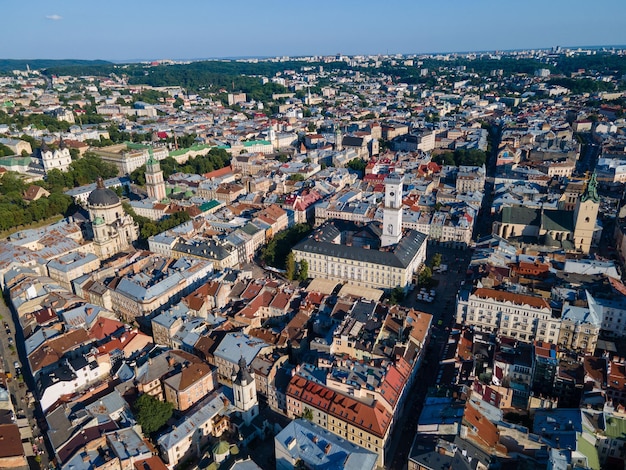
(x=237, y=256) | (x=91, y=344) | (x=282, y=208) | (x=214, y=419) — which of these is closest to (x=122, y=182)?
(x=282, y=208)

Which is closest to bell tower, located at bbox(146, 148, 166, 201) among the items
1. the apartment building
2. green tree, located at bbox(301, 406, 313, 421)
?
the apartment building

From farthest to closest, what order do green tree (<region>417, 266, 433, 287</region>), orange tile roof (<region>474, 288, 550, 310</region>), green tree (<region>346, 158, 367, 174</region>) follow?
1. green tree (<region>346, 158, 367, 174</region>)
2. green tree (<region>417, 266, 433, 287</region>)
3. orange tile roof (<region>474, 288, 550, 310</region>)

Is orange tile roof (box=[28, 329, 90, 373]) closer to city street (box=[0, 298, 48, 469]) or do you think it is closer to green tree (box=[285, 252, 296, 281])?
city street (box=[0, 298, 48, 469])

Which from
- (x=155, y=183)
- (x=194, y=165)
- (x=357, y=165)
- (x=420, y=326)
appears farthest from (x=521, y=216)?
(x=194, y=165)

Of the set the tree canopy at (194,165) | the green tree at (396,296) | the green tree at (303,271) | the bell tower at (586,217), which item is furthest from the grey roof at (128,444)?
the tree canopy at (194,165)

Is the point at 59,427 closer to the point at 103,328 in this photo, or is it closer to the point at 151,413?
the point at 151,413

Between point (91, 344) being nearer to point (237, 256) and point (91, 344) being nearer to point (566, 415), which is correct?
point (237, 256)

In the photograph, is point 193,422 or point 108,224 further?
point 108,224
